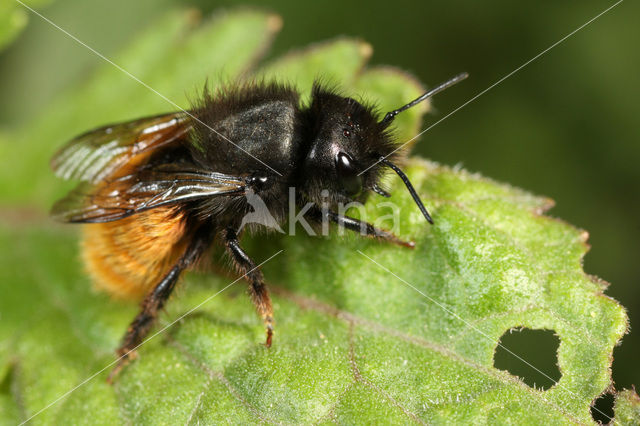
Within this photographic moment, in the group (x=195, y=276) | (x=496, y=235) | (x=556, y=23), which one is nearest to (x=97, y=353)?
(x=195, y=276)

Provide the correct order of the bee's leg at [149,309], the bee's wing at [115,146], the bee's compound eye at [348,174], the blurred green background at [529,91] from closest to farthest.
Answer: the bee's compound eye at [348,174] → the bee's leg at [149,309] → the bee's wing at [115,146] → the blurred green background at [529,91]

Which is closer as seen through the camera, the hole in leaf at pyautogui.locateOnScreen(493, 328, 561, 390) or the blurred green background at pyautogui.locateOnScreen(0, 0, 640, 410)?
the hole in leaf at pyautogui.locateOnScreen(493, 328, 561, 390)

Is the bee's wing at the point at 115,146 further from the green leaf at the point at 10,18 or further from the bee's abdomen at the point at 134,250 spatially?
the green leaf at the point at 10,18

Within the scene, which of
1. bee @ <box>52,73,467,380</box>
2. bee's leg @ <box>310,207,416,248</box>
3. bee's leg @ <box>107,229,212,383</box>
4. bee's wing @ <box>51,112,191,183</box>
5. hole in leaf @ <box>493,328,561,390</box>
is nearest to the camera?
hole in leaf @ <box>493,328,561,390</box>

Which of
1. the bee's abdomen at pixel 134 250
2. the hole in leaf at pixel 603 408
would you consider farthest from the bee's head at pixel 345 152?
the hole in leaf at pixel 603 408

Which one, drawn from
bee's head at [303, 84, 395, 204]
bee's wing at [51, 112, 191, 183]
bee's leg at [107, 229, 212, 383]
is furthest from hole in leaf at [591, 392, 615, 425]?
bee's wing at [51, 112, 191, 183]

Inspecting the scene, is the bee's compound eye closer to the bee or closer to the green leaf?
the bee

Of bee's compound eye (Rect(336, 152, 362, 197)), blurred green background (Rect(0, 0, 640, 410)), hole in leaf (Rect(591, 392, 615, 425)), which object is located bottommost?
hole in leaf (Rect(591, 392, 615, 425))

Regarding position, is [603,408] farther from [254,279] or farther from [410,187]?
[254,279]
